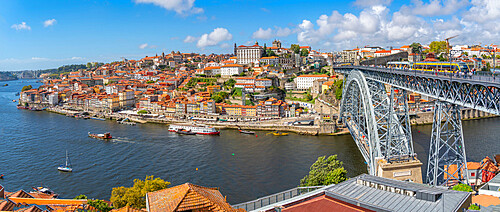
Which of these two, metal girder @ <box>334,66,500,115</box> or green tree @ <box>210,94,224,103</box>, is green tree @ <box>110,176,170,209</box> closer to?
metal girder @ <box>334,66,500,115</box>

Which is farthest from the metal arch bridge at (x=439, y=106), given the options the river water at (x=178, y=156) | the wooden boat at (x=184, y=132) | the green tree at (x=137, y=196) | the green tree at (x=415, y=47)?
the green tree at (x=415, y=47)

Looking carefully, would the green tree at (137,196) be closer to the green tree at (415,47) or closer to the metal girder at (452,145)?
the metal girder at (452,145)

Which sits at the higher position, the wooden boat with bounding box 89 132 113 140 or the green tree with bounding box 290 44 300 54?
the green tree with bounding box 290 44 300 54

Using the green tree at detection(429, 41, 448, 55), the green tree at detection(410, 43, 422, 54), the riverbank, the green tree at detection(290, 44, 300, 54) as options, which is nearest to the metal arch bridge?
the riverbank

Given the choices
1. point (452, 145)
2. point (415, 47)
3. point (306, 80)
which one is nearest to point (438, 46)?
point (415, 47)

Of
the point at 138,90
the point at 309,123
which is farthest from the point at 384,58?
the point at 138,90
